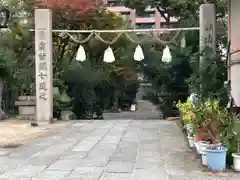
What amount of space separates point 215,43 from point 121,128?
400 cm

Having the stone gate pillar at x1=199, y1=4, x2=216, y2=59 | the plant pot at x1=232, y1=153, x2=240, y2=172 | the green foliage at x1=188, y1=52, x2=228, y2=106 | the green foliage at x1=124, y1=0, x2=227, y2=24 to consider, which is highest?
the green foliage at x1=124, y1=0, x2=227, y2=24

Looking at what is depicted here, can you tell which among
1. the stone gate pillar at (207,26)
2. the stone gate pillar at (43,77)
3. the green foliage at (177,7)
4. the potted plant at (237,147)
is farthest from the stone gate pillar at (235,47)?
the green foliage at (177,7)

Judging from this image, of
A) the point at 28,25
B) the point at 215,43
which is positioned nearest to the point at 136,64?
the point at 28,25

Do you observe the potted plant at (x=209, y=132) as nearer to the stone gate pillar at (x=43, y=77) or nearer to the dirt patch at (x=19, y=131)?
the dirt patch at (x=19, y=131)

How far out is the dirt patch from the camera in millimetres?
8453

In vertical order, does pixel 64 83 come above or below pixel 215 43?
below

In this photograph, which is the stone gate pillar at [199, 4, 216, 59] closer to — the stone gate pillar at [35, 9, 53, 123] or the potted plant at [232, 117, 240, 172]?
the stone gate pillar at [35, 9, 53, 123]

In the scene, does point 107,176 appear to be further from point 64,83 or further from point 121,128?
point 64,83

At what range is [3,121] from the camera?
1280cm

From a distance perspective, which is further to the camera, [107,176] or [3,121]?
[3,121]

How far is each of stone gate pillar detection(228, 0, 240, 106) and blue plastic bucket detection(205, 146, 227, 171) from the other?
3.80 meters

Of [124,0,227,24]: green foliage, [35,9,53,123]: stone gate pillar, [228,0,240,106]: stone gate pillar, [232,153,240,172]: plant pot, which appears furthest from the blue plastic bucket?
[124,0,227,24]: green foliage

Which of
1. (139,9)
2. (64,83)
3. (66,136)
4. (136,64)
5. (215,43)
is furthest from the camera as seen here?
(139,9)

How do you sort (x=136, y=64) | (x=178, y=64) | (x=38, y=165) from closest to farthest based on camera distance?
(x=38, y=165)
(x=178, y=64)
(x=136, y=64)
